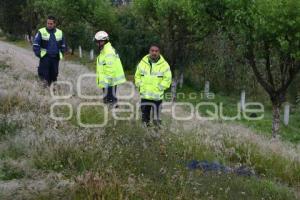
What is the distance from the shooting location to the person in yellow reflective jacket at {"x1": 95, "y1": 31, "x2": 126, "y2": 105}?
35.4ft

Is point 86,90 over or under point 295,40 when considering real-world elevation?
under

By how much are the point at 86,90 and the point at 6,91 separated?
3.10 m

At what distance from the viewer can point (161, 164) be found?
22.2 feet

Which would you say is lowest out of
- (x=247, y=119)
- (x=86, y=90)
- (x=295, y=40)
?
(x=247, y=119)

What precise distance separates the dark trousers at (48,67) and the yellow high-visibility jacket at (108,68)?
1409 millimetres

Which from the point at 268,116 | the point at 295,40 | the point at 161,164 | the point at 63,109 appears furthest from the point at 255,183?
the point at 268,116

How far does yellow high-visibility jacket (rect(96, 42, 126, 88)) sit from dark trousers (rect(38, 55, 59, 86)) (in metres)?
1.41

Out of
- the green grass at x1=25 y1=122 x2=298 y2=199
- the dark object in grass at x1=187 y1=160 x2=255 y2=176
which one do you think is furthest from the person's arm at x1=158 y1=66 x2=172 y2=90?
the dark object in grass at x1=187 y1=160 x2=255 y2=176

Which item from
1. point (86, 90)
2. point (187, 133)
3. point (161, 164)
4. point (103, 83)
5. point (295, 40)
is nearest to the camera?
point (161, 164)

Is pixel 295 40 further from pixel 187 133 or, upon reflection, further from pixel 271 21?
pixel 187 133

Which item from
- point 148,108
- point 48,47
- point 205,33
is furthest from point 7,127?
point 205,33

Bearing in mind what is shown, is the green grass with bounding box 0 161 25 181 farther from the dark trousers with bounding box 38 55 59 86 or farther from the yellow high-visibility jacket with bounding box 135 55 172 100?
the dark trousers with bounding box 38 55 59 86

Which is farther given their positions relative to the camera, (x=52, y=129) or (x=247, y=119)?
(x=247, y=119)

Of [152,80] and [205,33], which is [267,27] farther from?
[205,33]
